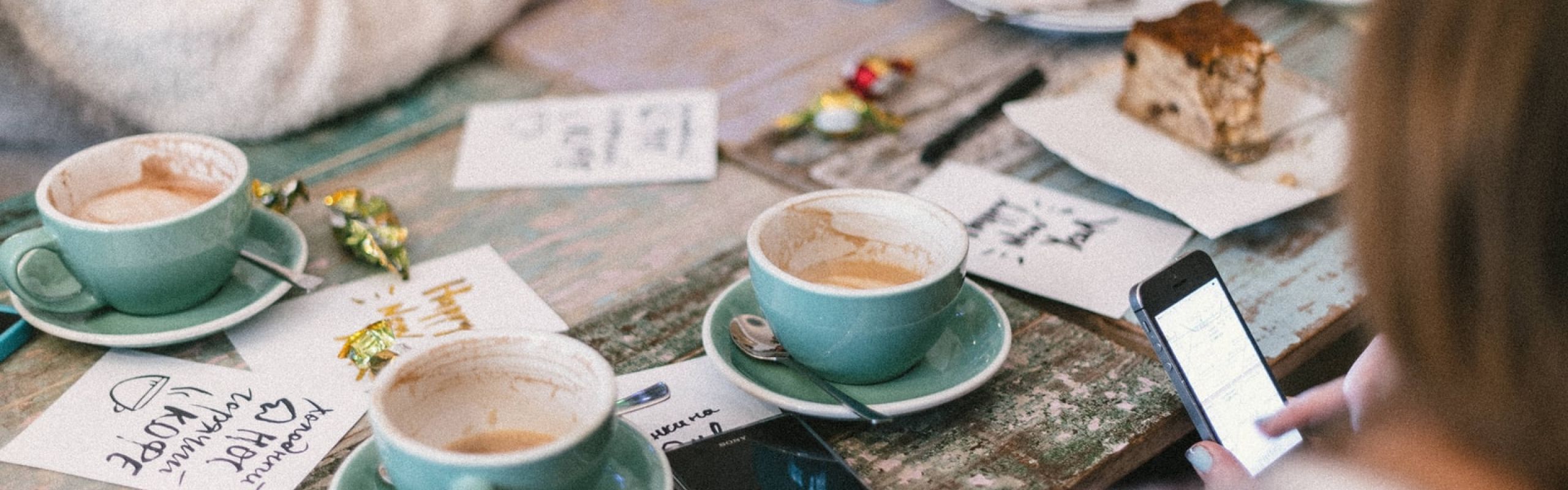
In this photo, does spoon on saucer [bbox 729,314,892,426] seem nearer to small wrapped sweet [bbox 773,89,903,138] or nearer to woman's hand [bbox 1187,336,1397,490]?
woman's hand [bbox 1187,336,1397,490]

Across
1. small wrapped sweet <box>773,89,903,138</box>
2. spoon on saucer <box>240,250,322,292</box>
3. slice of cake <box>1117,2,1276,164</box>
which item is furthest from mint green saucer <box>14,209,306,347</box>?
slice of cake <box>1117,2,1276,164</box>

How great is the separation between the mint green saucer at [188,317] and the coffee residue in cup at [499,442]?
270mm

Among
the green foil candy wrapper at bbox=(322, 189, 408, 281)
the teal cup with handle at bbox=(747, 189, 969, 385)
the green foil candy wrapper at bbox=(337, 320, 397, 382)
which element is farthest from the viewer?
the green foil candy wrapper at bbox=(322, 189, 408, 281)

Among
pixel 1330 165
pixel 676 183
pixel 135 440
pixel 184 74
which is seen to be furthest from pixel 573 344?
pixel 1330 165

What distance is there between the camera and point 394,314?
0.88m

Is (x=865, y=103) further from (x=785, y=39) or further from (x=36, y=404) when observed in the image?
(x=36, y=404)

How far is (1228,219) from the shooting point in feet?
3.20

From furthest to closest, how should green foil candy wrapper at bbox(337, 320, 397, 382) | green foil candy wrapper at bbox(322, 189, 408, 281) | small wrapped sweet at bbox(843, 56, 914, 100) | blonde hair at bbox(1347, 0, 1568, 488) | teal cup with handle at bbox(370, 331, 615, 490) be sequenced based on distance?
small wrapped sweet at bbox(843, 56, 914, 100) → green foil candy wrapper at bbox(322, 189, 408, 281) → green foil candy wrapper at bbox(337, 320, 397, 382) → teal cup with handle at bbox(370, 331, 615, 490) → blonde hair at bbox(1347, 0, 1568, 488)

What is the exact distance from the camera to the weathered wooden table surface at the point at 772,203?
75 centimetres

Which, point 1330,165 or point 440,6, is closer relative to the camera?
point 1330,165

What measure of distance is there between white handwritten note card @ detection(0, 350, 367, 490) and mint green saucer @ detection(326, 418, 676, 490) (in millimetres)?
92

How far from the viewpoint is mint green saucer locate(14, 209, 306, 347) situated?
789 millimetres

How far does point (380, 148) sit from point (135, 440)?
0.45m

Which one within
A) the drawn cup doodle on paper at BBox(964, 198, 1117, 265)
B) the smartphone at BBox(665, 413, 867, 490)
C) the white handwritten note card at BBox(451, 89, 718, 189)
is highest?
the smartphone at BBox(665, 413, 867, 490)
